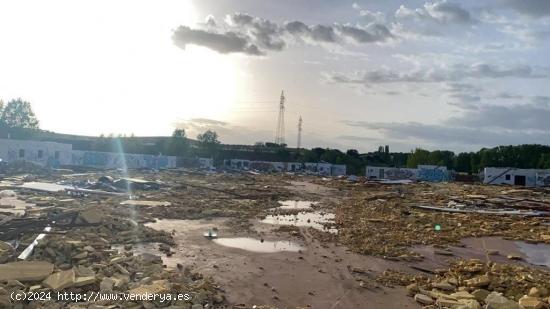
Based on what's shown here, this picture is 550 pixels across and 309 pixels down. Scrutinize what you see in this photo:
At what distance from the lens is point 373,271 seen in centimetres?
1178

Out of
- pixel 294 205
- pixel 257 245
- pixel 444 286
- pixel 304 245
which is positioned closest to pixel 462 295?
pixel 444 286

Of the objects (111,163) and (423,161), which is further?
(423,161)

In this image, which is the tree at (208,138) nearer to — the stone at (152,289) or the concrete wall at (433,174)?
the concrete wall at (433,174)

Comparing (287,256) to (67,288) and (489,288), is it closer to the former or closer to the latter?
(489,288)

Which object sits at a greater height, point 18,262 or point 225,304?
point 18,262

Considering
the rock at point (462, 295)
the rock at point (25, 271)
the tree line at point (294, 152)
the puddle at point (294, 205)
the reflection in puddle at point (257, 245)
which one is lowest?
the puddle at point (294, 205)

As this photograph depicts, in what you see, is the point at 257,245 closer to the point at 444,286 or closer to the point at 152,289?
the point at 444,286

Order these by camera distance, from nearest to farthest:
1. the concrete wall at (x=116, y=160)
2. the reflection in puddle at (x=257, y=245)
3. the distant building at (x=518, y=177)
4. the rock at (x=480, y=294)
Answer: the rock at (x=480, y=294) → the reflection in puddle at (x=257, y=245) → the distant building at (x=518, y=177) → the concrete wall at (x=116, y=160)

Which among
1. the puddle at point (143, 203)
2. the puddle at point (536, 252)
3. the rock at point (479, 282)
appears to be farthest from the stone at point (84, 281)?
the puddle at point (143, 203)

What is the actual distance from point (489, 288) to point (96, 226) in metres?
11.4

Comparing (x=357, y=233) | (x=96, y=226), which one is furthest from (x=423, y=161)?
(x=96, y=226)

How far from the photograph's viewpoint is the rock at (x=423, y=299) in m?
9.07

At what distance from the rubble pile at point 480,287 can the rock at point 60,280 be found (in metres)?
6.79

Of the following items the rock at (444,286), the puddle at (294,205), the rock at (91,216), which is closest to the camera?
the rock at (444,286)
